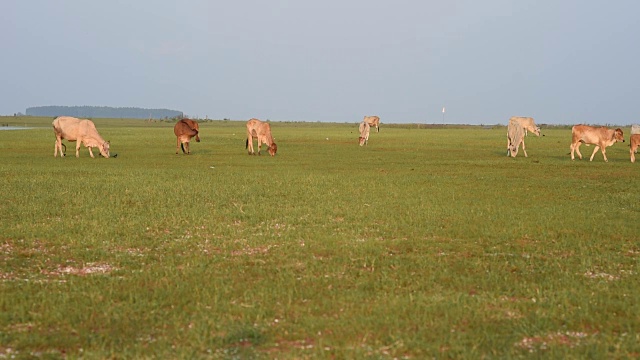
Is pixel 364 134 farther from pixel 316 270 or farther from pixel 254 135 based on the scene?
pixel 316 270

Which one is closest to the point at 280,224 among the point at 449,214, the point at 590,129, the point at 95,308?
the point at 449,214

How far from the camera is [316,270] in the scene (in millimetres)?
10320

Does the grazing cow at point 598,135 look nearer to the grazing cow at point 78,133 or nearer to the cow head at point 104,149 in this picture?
the cow head at point 104,149

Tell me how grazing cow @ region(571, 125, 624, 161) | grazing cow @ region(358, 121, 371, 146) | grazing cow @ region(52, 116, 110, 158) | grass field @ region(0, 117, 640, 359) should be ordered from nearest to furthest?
grass field @ region(0, 117, 640, 359), grazing cow @ region(571, 125, 624, 161), grazing cow @ region(52, 116, 110, 158), grazing cow @ region(358, 121, 371, 146)

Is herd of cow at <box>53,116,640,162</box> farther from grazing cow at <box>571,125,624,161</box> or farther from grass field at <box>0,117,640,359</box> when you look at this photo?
grass field at <box>0,117,640,359</box>

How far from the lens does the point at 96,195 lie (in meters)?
18.5

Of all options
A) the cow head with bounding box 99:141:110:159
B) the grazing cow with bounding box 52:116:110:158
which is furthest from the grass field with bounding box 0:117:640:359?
the grazing cow with bounding box 52:116:110:158

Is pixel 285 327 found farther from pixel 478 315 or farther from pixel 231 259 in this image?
pixel 231 259

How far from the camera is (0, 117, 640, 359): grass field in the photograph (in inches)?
284

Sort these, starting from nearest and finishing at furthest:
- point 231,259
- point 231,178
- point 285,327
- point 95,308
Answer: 1. point 285,327
2. point 95,308
3. point 231,259
4. point 231,178

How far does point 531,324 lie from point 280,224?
7.40 metres

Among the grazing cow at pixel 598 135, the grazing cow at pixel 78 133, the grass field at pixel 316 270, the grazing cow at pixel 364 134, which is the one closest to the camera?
the grass field at pixel 316 270

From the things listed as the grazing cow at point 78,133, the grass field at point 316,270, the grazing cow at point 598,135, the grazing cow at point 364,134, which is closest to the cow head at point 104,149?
the grazing cow at point 78,133

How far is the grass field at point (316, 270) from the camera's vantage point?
23.6 feet
